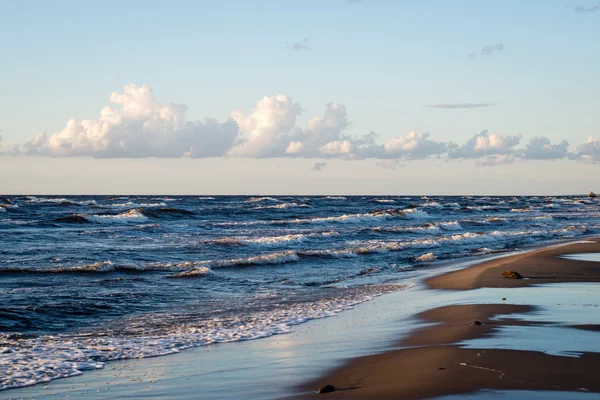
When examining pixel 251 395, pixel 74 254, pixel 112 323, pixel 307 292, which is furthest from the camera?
pixel 74 254

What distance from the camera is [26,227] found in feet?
130

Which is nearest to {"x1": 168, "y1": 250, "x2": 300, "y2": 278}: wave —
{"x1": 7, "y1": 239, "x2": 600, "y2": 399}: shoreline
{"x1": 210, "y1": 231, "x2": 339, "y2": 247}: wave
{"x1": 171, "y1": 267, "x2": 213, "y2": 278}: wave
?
{"x1": 171, "y1": 267, "x2": 213, "y2": 278}: wave

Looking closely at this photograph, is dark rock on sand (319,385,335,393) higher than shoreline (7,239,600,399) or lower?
higher

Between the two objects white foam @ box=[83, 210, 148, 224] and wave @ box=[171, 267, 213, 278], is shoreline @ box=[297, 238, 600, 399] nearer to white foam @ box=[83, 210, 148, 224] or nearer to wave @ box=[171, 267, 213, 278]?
wave @ box=[171, 267, 213, 278]

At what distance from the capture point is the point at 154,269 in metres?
20.5

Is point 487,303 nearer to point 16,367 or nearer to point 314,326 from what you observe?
point 314,326

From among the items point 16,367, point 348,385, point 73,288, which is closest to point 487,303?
point 348,385

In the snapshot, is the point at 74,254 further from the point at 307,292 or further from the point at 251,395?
the point at 251,395

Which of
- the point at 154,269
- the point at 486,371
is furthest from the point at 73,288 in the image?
the point at 486,371

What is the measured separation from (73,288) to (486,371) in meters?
11.7

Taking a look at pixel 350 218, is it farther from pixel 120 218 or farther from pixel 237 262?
pixel 237 262

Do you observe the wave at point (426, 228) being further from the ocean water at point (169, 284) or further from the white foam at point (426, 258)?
the white foam at point (426, 258)

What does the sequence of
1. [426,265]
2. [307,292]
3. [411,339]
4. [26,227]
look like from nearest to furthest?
[411,339]
[307,292]
[426,265]
[26,227]

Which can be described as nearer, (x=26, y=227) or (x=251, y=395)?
(x=251, y=395)
